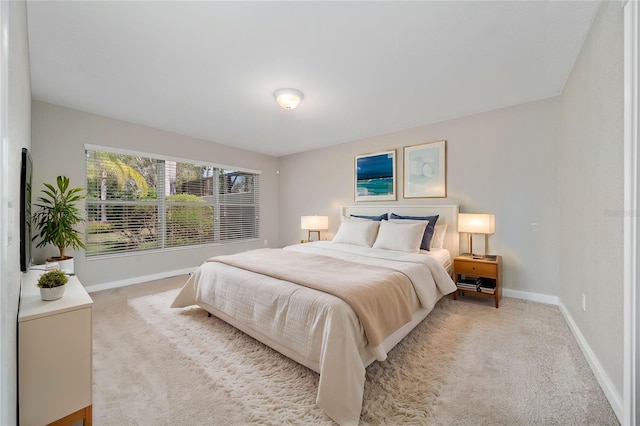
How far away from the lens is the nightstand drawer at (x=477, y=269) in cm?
301

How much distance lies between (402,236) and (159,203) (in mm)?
3903

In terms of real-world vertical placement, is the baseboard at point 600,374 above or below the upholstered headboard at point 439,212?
below

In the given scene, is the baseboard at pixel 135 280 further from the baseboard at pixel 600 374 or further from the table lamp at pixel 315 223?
the baseboard at pixel 600 374

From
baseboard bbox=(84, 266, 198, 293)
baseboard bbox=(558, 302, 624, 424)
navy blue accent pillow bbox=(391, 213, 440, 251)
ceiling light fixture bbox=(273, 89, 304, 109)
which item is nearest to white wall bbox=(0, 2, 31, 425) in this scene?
ceiling light fixture bbox=(273, 89, 304, 109)

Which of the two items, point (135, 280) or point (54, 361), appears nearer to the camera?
point (54, 361)

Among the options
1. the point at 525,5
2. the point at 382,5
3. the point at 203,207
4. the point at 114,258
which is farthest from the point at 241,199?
the point at 525,5

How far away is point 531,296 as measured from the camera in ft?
10.5

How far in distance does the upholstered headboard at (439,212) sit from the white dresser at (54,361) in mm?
3762

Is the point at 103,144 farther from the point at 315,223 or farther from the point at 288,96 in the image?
the point at 315,223

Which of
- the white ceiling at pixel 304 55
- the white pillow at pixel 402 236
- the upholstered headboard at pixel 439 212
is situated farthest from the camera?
the upholstered headboard at pixel 439 212

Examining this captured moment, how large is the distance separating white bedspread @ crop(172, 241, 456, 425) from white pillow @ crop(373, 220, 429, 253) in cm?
26

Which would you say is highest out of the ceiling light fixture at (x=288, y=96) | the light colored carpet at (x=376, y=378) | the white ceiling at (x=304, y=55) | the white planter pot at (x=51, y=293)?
the white ceiling at (x=304, y=55)

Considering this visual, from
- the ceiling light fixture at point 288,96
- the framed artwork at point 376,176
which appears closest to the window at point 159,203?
the framed artwork at point 376,176

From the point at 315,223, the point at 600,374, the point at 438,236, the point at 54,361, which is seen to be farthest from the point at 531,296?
the point at 54,361
